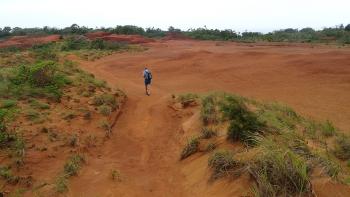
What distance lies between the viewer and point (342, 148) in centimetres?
916

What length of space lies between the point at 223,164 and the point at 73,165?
3332 millimetres

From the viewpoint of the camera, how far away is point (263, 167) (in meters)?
6.39

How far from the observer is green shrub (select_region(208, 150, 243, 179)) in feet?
24.0

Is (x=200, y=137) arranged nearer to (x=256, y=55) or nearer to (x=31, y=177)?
(x=31, y=177)

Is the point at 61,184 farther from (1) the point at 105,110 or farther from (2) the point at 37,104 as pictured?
(1) the point at 105,110

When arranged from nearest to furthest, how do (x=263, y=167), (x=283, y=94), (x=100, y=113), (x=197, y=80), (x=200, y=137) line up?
(x=263, y=167)
(x=200, y=137)
(x=100, y=113)
(x=283, y=94)
(x=197, y=80)

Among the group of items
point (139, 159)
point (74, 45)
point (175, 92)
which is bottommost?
point (74, 45)

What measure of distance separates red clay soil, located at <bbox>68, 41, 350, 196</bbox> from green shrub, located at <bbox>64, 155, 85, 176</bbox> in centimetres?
16

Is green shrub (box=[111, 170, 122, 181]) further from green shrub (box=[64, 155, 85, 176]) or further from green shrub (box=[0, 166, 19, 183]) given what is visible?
green shrub (box=[0, 166, 19, 183])

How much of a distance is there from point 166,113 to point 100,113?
2.25m

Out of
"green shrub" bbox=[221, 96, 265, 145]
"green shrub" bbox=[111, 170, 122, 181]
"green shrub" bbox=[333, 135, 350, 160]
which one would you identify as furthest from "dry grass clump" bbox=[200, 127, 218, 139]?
"green shrub" bbox=[333, 135, 350, 160]

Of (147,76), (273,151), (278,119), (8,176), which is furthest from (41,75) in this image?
(273,151)

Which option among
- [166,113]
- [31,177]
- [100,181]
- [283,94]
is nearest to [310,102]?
[283,94]

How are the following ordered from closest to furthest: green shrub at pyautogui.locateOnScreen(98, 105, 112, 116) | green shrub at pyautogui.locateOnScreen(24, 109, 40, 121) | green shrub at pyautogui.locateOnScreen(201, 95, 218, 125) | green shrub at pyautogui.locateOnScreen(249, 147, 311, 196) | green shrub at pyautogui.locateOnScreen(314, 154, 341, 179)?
green shrub at pyautogui.locateOnScreen(249, 147, 311, 196) < green shrub at pyautogui.locateOnScreen(314, 154, 341, 179) < green shrub at pyautogui.locateOnScreen(201, 95, 218, 125) < green shrub at pyautogui.locateOnScreen(24, 109, 40, 121) < green shrub at pyautogui.locateOnScreen(98, 105, 112, 116)
